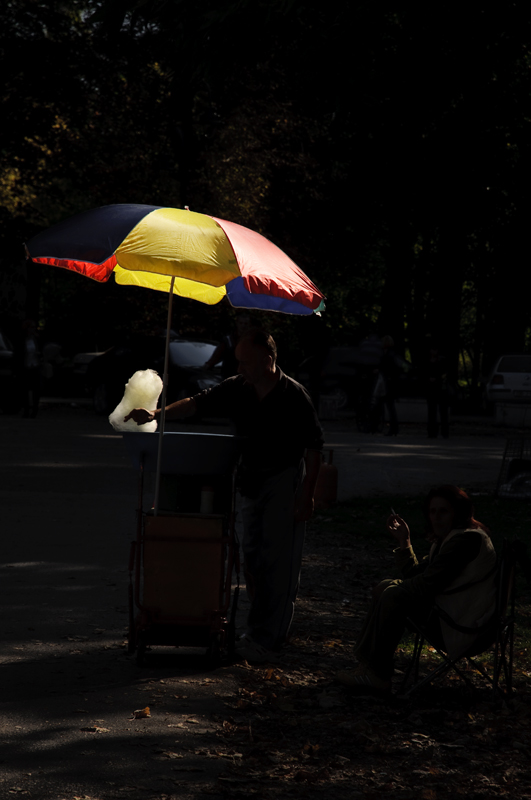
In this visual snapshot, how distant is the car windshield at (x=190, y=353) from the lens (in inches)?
876

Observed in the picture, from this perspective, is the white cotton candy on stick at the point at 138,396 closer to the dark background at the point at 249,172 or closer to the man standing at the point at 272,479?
the man standing at the point at 272,479

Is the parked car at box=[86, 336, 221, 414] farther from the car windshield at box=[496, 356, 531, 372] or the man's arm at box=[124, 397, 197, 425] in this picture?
the man's arm at box=[124, 397, 197, 425]

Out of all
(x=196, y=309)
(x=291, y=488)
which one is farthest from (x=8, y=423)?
(x=291, y=488)

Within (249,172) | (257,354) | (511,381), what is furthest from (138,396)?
(249,172)

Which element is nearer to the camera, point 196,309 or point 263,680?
point 263,680

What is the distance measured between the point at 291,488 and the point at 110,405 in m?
18.2

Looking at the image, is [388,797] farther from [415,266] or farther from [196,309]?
[415,266]

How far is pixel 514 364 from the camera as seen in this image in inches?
1122

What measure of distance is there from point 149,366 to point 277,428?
17.4 meters

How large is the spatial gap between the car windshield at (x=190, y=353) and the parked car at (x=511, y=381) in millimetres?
8723

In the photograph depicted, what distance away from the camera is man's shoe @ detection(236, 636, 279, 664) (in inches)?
226

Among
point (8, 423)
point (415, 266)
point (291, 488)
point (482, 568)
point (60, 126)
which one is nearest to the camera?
point (482, 568)

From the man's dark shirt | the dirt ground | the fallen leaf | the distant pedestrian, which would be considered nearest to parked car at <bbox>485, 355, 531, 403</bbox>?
the distant pedestrian

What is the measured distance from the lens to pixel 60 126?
30.6 m
